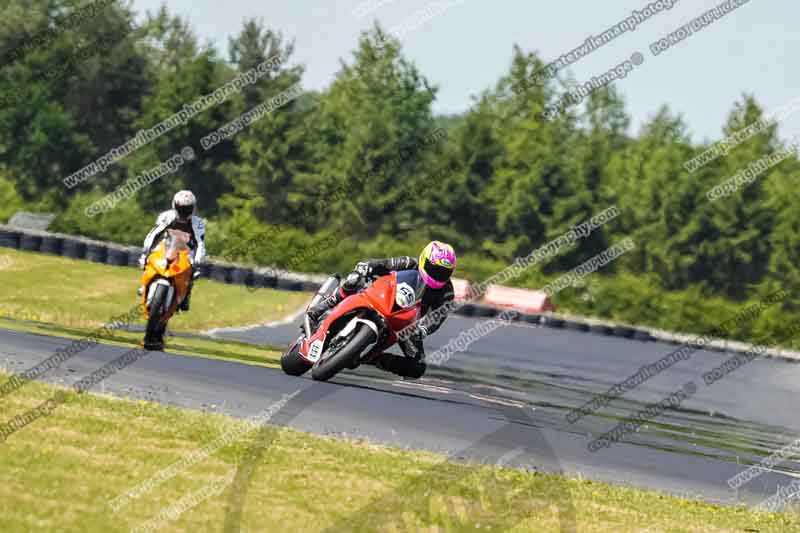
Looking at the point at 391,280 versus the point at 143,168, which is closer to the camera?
the point at 391,280

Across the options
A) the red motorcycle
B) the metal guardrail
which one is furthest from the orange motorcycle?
the metal guardrail

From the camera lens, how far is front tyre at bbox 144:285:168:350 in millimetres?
17219

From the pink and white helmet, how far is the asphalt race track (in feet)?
6.09

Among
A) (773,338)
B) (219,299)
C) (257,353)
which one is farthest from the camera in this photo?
(773,338)

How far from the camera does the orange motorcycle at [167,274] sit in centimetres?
1725

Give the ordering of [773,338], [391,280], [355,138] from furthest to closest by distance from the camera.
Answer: [355,138]
[773,338]
[391,280]

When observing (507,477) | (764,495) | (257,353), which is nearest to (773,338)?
(257,353)

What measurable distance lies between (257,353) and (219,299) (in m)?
13.2

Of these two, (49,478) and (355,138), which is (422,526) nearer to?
(49,478)

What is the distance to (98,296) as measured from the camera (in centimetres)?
3316

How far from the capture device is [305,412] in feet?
50.6

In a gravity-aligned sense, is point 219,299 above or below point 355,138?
below

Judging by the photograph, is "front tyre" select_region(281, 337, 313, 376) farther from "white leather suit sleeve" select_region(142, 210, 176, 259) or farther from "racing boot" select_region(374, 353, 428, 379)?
"white leather suit sleeve" select_region(142, 210, 176, 259)

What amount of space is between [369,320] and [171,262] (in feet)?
12.8
